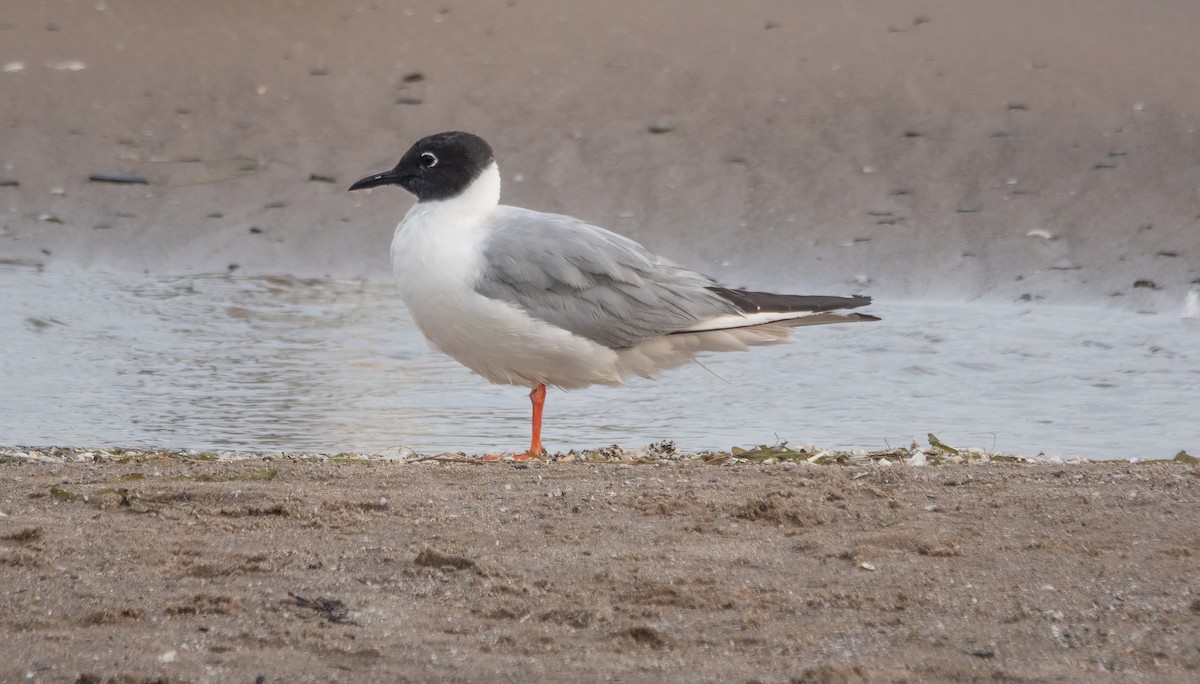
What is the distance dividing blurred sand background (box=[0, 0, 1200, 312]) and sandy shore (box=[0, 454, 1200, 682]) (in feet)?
12.9

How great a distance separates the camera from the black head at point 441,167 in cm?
552

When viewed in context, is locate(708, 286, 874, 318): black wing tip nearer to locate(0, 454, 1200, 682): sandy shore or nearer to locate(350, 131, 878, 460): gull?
locate(350, 131, 878, 460): gull

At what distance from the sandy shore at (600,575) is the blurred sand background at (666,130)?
392 centimetres

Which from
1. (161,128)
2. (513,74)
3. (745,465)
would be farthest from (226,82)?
(745,465)

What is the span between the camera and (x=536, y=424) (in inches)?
207

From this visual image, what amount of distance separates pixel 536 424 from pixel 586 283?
50 centimetres

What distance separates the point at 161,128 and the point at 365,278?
7.07ft

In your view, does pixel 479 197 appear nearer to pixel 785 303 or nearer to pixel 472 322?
pixel 472 322

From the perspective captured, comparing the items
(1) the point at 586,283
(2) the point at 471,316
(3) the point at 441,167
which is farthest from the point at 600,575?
(3) the point at 441,167

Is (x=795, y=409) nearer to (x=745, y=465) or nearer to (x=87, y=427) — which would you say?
(x=745, y=465)

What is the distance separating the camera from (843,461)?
4734mm

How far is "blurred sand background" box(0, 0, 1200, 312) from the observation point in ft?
26.7

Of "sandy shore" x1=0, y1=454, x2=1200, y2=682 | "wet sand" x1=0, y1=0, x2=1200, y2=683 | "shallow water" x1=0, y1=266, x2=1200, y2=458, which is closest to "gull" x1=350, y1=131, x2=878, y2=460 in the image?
"shallow water" x1=0, y1=266, x2=1200, y2=458

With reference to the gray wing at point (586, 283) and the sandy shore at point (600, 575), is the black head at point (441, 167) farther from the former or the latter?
the sandy shore at point (600, 575)
